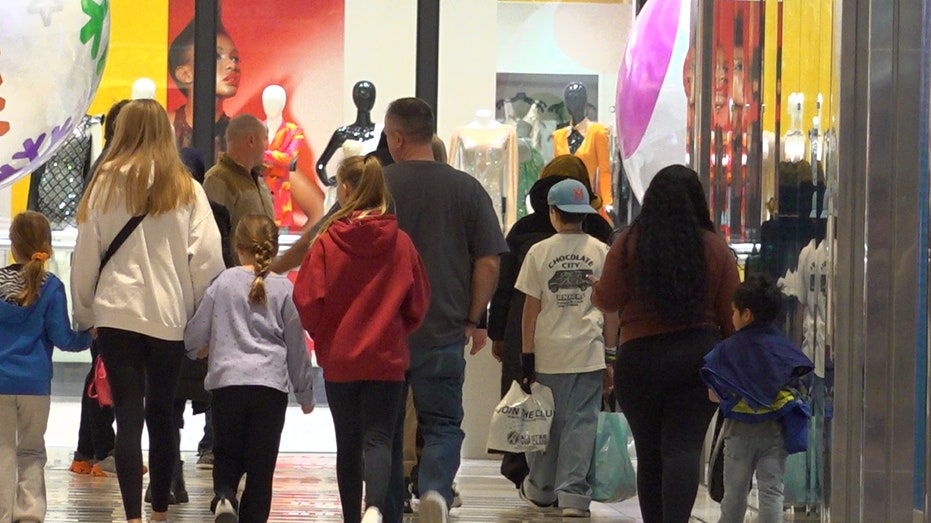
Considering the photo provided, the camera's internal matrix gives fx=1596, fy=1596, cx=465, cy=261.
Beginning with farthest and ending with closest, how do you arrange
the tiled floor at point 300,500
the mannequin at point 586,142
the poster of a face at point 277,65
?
the poster of a face at point 277,65, the mannequin at point 586,142, the tiled floor at point 300,500

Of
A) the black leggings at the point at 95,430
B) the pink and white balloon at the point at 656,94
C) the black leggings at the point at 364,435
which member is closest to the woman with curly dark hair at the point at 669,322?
the black leggings at the point at 364,435

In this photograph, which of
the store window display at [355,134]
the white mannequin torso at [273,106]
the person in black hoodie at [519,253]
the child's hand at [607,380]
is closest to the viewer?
the child's hand at [607,380]

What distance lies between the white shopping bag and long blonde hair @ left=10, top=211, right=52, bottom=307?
1.91 metres

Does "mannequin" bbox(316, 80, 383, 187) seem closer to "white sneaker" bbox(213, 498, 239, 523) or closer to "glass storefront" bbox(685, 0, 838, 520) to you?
"glass storefront" bbox(685, 0, 838, 520)

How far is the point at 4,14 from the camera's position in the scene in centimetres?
486

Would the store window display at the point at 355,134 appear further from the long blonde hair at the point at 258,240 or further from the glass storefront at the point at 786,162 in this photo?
Result: the long blonde hair at the point at 258,240

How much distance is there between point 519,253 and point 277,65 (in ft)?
13.4

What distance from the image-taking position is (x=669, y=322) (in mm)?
4469

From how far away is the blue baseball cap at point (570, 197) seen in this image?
19.9 feet

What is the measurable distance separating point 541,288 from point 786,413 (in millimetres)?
1866

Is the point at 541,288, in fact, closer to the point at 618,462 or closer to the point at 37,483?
the point at 618,462

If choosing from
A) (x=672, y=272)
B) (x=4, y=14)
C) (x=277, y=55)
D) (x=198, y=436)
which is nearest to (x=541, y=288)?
(x=672, y=272)

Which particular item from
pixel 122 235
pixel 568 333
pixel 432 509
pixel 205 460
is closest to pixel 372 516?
pixel 432 509

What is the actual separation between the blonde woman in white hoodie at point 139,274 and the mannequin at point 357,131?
4.65m
